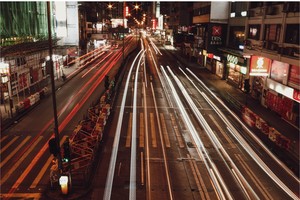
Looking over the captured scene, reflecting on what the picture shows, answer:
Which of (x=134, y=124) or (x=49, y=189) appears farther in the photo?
(x=134, y=124)

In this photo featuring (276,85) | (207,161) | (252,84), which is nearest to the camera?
(207,161)

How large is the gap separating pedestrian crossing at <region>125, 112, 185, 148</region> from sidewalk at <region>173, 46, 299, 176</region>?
6.35 metres

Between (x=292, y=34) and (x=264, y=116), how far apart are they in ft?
25.7

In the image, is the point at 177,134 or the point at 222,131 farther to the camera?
the point at 222,131

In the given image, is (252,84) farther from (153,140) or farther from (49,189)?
(49,189)

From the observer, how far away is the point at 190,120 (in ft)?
90.2

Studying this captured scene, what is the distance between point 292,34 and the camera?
27016 millimetres

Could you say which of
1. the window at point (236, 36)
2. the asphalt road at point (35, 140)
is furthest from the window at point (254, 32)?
the asphalt road at point (35, 140)

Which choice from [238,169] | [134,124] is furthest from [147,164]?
[134,124]

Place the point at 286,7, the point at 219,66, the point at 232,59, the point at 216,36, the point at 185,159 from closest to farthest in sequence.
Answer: the point at 185,159 < the point at 286,7 < the point at 232,59 < the point at 216,36 < the point at 219,66

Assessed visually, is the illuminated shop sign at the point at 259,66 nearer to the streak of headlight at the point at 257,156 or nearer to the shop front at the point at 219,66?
the streak of headlight at the point at 257,156

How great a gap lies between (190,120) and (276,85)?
934 centimetres

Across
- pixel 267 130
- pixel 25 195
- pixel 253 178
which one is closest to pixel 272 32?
pixel 267 130

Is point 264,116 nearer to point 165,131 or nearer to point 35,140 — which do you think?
point 165,131
